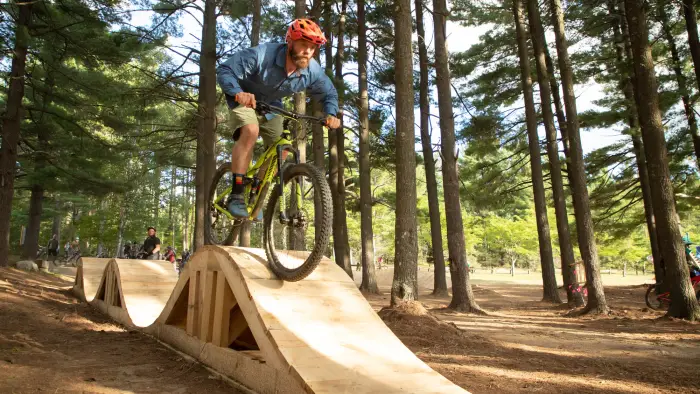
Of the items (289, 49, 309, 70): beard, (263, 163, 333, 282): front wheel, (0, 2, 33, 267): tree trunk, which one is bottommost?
(263, 163, 333, 282): front wheel

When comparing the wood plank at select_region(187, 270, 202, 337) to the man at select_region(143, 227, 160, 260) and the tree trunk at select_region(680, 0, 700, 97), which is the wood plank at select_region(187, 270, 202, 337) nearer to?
the man at select_region(143, 227, 160, 260)

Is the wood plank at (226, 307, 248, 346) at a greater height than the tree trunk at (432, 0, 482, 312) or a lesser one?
lesser

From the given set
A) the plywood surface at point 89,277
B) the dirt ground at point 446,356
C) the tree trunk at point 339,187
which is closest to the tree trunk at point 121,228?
the tree trunk at point 339,187

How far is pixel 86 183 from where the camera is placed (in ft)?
56.1

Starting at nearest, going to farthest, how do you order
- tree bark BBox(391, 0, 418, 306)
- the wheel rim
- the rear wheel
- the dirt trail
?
the wheel rim
the dirt trail
the rear wheel
tree bark BBox(391, 0, 418, 306)

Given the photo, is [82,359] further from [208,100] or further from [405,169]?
[208,100]

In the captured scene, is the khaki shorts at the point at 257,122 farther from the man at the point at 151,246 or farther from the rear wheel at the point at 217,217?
the man at the point at 151,246

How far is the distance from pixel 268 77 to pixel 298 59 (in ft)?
1.14

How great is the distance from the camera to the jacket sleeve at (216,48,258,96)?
3.88m

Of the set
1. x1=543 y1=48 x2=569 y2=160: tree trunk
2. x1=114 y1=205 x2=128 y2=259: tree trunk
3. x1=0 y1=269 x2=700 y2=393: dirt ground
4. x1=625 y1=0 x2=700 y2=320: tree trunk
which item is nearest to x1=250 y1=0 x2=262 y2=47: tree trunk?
x1=0 y1=269 x2=700 y2=393: dirt ground

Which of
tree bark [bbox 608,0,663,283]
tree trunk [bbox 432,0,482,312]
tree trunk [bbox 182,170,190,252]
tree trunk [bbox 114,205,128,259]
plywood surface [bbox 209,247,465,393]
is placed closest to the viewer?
plywood surface [bbox 209,247,465,393]

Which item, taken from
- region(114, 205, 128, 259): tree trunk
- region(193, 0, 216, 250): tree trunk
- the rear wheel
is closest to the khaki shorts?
the rear wheel

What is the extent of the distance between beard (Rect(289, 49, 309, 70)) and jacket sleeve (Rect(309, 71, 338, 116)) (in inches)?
12.9

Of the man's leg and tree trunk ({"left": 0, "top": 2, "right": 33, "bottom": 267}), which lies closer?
the man's leg
